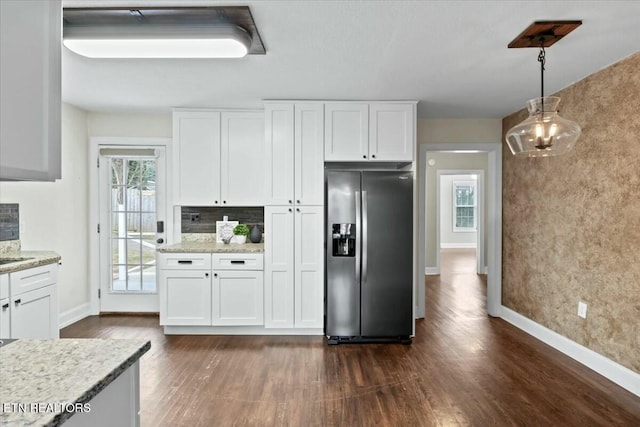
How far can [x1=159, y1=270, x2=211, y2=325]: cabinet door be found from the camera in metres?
4.01

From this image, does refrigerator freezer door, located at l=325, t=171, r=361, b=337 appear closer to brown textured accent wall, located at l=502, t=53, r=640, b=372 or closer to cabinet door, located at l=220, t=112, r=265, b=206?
cabinet door, located at l=220, t=112, r=265, b=206

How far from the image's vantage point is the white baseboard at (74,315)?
13.9 ft

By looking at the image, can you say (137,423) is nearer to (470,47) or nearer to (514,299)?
(470,47)

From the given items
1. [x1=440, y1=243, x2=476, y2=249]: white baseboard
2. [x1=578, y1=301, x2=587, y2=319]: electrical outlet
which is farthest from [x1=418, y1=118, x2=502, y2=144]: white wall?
[x1=440, y1=243, x2=476, y2=249]: white baseboard

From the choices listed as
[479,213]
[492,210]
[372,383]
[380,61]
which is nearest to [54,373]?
[372,383]

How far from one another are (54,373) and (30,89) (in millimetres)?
719

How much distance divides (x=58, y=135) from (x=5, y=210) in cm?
347

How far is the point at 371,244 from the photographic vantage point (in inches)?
151

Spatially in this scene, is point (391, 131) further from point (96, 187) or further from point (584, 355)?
point (96, 187)

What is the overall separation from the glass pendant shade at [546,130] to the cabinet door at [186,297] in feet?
10.4

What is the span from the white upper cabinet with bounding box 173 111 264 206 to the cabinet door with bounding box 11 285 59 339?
5.33 feet

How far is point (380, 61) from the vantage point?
2928 millimetres

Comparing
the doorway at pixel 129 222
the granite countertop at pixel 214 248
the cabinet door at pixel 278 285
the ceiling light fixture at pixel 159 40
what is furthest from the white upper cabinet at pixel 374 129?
the doorway at pixel 129 222

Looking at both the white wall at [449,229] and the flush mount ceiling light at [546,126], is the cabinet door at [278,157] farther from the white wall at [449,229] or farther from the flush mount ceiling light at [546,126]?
the white wall at [449,229]
